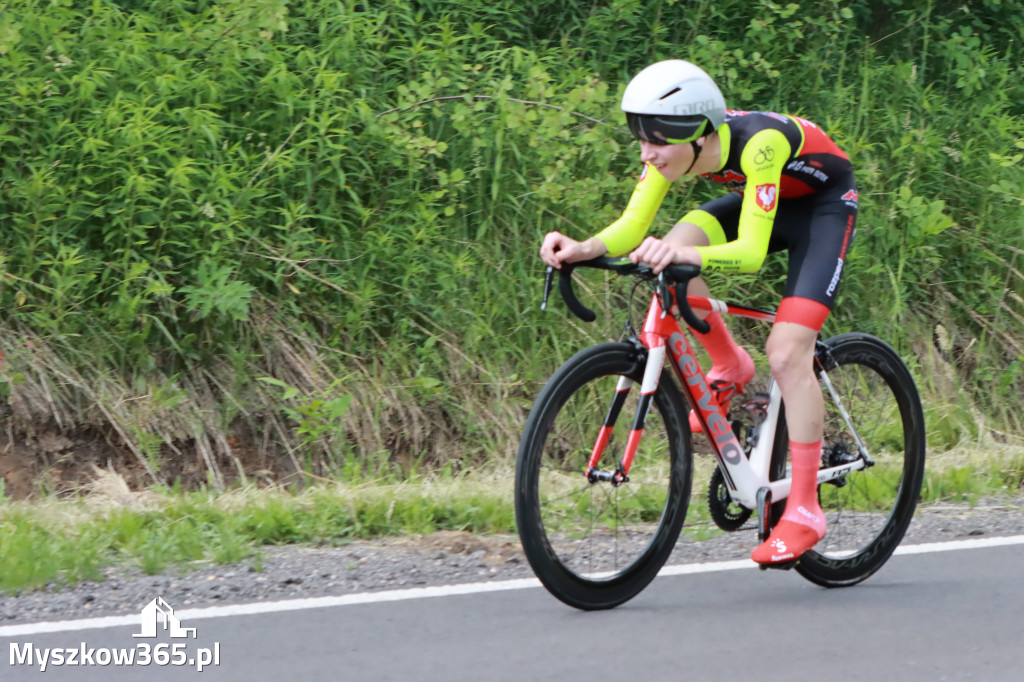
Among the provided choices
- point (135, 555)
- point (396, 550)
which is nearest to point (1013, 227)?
point (396, 550)

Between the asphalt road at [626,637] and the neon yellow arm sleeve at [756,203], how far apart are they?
136cm

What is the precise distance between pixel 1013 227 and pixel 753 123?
5699 mm

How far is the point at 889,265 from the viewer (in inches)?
358

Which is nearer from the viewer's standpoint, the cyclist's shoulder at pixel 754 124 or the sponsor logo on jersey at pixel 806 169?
the cyclist's shoulder at pixel 754 124

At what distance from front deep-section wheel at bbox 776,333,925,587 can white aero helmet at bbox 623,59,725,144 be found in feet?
3.92

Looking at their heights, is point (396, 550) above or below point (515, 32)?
below

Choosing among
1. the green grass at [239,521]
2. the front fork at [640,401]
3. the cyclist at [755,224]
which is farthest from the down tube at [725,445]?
the green grass at [239,521]

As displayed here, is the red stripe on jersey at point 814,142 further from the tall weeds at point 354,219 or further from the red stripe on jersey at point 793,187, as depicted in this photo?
the tall weeds at point 354,219

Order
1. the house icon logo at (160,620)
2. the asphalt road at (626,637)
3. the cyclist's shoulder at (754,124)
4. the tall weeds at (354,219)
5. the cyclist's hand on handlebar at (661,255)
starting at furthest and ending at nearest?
the tall weeds at (354,219) → the cyclist's shoulder at (754,124) → the house icon logo at (160,620) → the cyclist's hand on handlebar at (661,255) → the asphalt road at (626,637)

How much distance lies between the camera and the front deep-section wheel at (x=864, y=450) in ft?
17.0

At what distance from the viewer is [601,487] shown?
4.82m

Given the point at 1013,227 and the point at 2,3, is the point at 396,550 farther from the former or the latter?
the point at 1013,227

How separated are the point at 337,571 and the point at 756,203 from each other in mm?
2352

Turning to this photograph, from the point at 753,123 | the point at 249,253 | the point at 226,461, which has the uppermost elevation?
the point at 753,123
